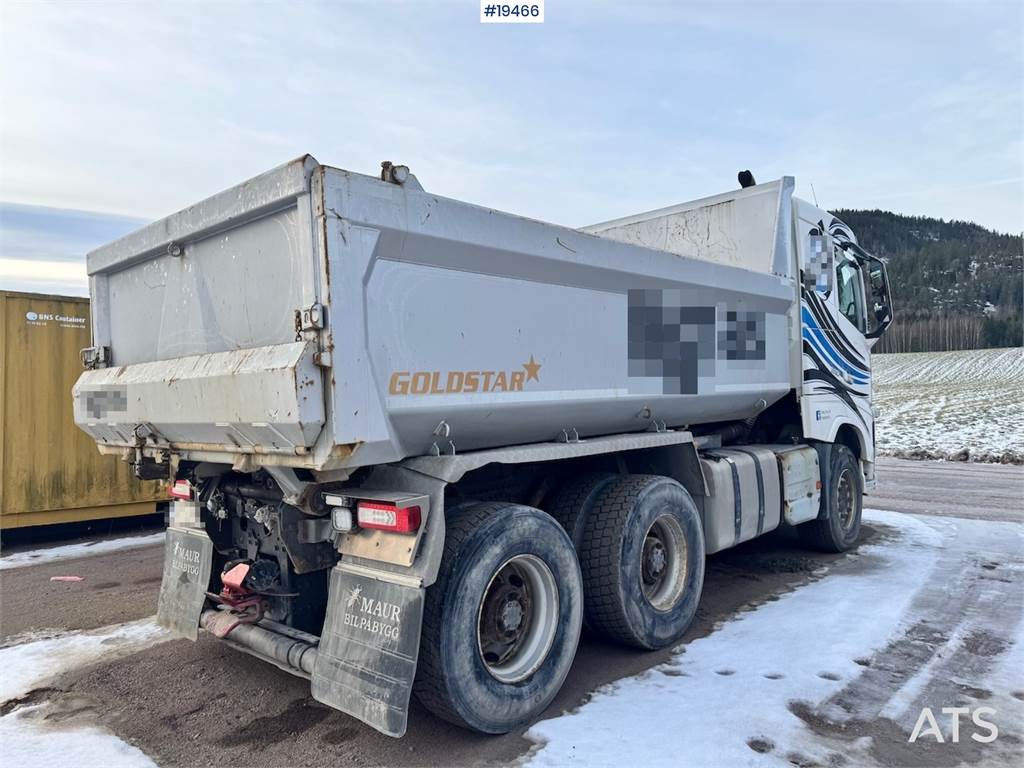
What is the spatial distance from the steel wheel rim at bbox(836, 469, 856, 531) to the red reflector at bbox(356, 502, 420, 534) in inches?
221

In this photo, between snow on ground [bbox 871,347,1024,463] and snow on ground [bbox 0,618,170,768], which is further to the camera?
snow on ground [bbox 871,347,1024,463]

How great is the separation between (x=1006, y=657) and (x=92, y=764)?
5109 millimetres

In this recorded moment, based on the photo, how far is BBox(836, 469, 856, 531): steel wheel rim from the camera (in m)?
7.42

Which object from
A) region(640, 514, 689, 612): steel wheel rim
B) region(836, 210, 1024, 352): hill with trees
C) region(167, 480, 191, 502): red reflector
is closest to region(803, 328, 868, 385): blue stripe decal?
region(640, 514, 689, 612): steel wheel rim

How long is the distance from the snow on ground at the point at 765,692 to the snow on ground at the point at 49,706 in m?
2.04

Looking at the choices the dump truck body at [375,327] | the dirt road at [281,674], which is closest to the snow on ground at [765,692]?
the dirt road at [281,674]

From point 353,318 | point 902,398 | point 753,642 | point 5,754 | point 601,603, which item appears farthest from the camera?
point 902,398

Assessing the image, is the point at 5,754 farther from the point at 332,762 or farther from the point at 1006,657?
the point at 1006,657

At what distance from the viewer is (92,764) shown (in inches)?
128

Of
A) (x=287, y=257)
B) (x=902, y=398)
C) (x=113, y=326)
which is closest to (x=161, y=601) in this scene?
(x=113, y=326)

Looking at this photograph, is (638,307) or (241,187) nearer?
(241,187)

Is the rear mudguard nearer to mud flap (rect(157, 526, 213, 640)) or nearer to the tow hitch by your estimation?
the tow hitch

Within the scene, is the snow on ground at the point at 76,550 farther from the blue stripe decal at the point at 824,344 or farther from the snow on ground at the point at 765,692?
the blue stripe decal at the point at 824,344

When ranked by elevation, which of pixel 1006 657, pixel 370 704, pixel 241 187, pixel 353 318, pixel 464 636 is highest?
pixel 241 187
